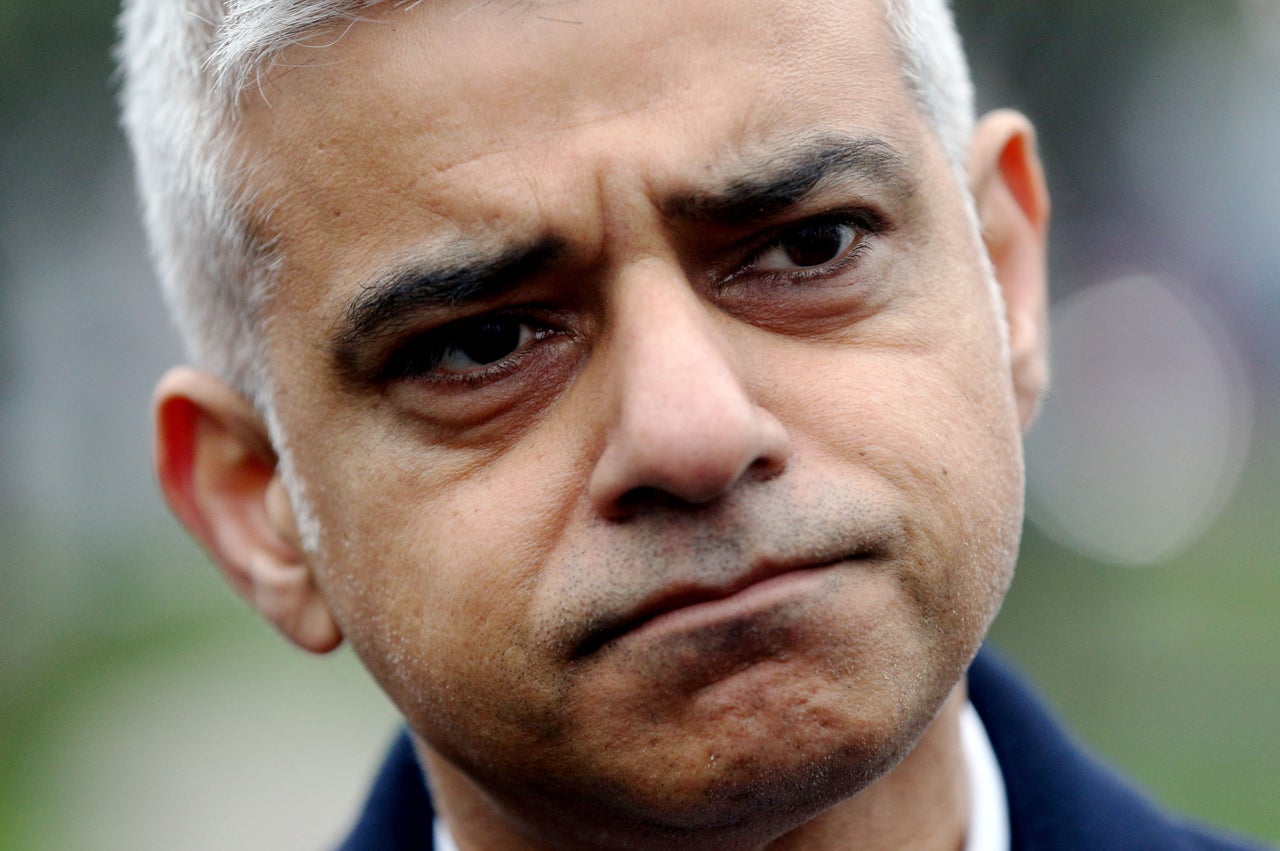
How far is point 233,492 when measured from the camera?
10.1ft

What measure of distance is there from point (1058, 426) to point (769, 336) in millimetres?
13656

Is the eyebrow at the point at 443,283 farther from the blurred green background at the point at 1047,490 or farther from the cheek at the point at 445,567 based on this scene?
the blurred green background at the point at 1047,490

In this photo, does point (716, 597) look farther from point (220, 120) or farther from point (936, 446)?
point (220, 120)

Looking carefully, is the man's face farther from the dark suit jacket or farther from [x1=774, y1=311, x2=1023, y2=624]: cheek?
the dark suit jacket

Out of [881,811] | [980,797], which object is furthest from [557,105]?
[980,797]

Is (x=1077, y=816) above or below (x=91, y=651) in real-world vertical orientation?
above

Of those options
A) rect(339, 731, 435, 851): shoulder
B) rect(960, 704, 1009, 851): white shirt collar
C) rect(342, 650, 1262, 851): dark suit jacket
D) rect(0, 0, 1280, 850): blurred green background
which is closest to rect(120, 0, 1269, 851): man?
rect(960, 704, 1009, 851): white shirt collar

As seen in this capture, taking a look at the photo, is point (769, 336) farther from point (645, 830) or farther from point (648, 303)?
point (645, 830)

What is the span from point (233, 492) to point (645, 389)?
49.2 inches

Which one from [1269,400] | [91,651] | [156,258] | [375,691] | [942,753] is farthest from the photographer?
[1269,400]

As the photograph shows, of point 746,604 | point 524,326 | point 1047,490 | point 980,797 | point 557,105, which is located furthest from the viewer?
point 1047,490

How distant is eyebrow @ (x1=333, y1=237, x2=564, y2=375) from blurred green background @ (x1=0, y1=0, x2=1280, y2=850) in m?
5.83

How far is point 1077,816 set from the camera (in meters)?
2.99

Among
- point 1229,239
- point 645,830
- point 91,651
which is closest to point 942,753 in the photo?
point 645,830
